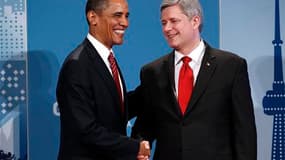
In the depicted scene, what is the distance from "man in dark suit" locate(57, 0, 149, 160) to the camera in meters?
2.09

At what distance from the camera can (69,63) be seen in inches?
83.4

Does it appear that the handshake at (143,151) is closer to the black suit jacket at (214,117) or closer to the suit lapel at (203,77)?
the black suit jacket at (214,117)

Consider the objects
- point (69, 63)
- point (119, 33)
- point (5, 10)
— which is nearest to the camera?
point (69, 63)

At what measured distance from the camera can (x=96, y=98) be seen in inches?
83.7

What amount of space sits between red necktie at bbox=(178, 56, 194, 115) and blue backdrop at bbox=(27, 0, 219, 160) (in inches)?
33.7

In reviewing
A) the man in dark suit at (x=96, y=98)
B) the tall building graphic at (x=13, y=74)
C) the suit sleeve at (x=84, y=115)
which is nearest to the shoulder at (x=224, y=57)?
the man in dark suit at (x=96, y=98)

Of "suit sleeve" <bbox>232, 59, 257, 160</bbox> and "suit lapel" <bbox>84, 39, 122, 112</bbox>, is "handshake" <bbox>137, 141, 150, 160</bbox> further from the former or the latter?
"suit sleeve" <bbox>232, 59, 257, 160</bbox>

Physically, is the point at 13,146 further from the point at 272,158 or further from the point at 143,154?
the point at 272,158

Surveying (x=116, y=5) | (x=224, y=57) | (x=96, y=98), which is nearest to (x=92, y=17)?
(x=116, y=5)

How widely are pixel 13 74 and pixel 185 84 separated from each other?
48.7 inches

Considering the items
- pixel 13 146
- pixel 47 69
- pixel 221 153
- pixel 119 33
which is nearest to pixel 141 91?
pixel 119 33

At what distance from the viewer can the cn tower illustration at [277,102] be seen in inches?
125

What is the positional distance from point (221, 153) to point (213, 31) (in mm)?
1085

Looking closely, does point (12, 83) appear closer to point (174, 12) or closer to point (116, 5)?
point (116, 5)
